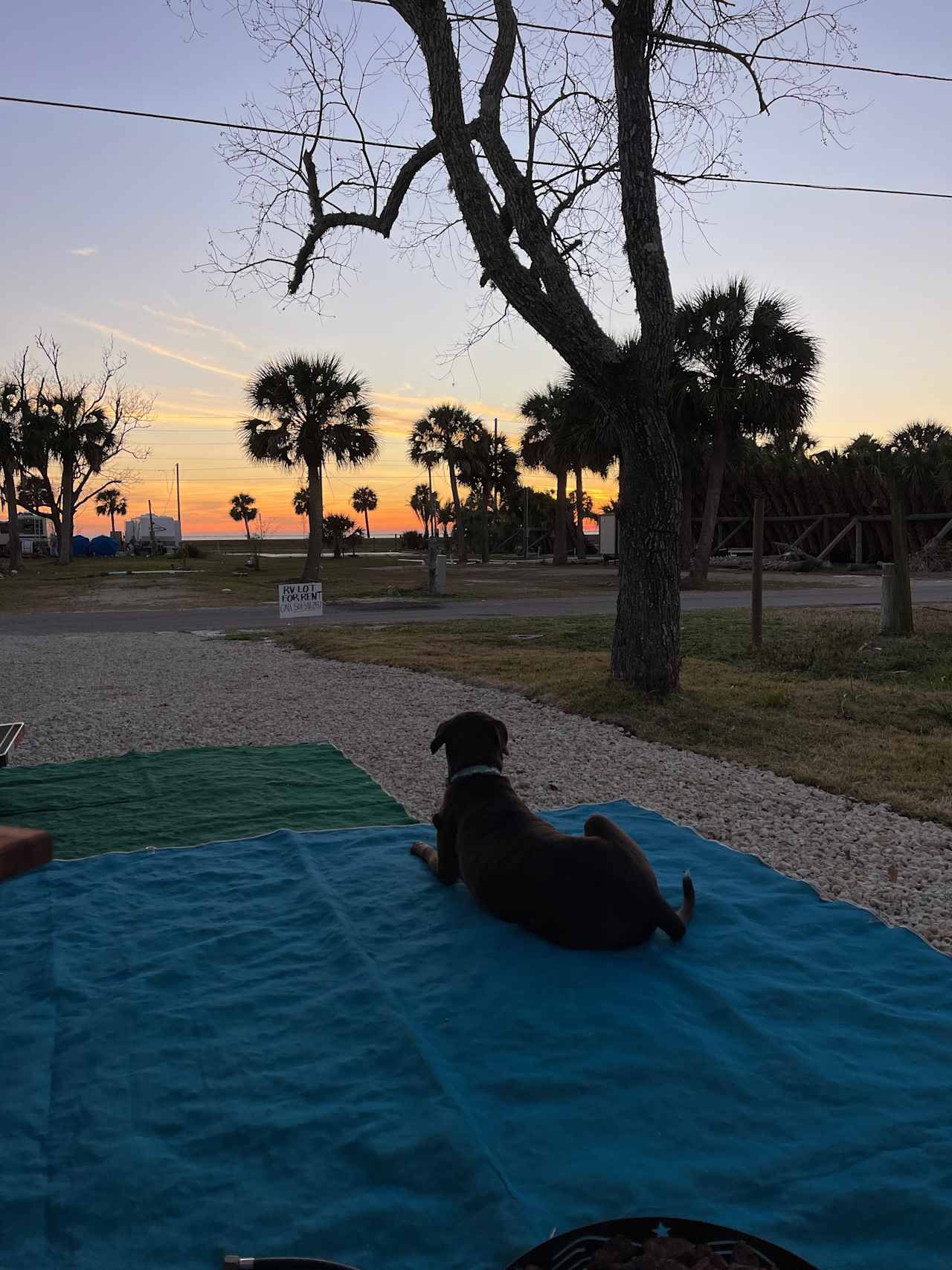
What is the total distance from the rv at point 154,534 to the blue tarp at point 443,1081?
73.6 meters

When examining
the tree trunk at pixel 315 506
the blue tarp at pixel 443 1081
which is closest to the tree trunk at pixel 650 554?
→ the blue tarp at pixel 443 1081

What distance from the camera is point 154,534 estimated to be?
73.9m

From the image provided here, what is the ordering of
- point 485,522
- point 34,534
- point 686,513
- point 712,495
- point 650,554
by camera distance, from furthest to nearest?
1. point 34,534
2. point 485,522
3. point 686,513
4. point 712,495
5. point 650,554

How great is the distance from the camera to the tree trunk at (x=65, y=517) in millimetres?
47812

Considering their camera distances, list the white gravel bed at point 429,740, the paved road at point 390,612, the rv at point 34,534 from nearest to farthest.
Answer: the white gravel bed at point 429,740 < the paved road at point 390,612 < the rv at point 34,534

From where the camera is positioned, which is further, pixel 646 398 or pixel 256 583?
pixel 256 583

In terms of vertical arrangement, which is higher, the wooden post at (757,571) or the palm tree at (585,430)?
the palm tree at (585,430)

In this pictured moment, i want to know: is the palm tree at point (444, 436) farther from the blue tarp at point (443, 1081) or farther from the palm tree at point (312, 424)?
the blue tarp at point (443, 1081)

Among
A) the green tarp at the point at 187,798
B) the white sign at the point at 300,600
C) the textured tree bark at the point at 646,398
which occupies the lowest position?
the green tarp at the point at 187,798

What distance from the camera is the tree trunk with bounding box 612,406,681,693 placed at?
8266 millimetres

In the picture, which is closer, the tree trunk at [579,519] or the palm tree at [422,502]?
the tree trunk at [579,519]

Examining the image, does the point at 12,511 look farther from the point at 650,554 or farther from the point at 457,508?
the point at 650,554

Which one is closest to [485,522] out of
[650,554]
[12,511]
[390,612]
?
[12,511]

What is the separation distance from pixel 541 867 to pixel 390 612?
17.9 m
